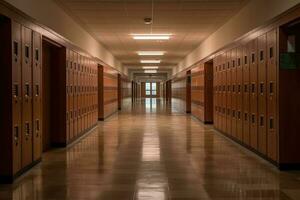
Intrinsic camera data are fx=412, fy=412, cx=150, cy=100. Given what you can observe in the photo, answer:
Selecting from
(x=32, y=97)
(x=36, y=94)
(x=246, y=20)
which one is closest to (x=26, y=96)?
(x=32, y=97)

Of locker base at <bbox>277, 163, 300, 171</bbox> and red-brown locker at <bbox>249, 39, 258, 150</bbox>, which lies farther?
red-brown locker at <bbox>249, 39, 258, 150</bbox>

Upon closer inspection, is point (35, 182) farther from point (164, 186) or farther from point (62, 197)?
point (164, 186)

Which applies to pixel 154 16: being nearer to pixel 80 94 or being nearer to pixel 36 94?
pixel 80 94

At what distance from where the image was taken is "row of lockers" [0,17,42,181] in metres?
6.03

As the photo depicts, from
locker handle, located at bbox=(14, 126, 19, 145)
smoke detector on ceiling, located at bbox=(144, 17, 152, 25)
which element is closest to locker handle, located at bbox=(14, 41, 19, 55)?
locker handle, located at bbox=(14, 126, 19, 145)

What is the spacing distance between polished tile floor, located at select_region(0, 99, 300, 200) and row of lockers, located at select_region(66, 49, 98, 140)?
3.33ft

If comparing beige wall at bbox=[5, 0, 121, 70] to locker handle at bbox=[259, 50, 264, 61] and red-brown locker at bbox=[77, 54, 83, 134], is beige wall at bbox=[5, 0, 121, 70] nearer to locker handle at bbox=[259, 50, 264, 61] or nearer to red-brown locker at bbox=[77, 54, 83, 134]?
red-brown locker at bbox=[77, 54, 83, 134]

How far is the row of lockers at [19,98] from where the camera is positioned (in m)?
6.03

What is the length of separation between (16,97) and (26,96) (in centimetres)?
53

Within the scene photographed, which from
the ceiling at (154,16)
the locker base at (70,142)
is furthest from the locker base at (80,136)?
the ceiling at (154,16)

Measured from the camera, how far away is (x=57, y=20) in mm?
9430

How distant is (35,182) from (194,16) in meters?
6.43

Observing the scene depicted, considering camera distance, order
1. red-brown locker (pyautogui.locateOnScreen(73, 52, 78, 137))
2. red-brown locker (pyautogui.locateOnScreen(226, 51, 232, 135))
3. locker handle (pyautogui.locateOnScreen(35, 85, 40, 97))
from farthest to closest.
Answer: red-brown locker (pyautogui.locateOnScreen(226, 51, 232, 135)) → red-brown locker (pyautogui.locateOnScreen(73, 52, 78, 137)) → locker handle (pyautogui.locateOnScreen(35, 85, 40, 97))

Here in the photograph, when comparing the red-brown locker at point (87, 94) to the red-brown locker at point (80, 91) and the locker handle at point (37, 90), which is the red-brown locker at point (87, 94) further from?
the locker handle at point (37, 90)
